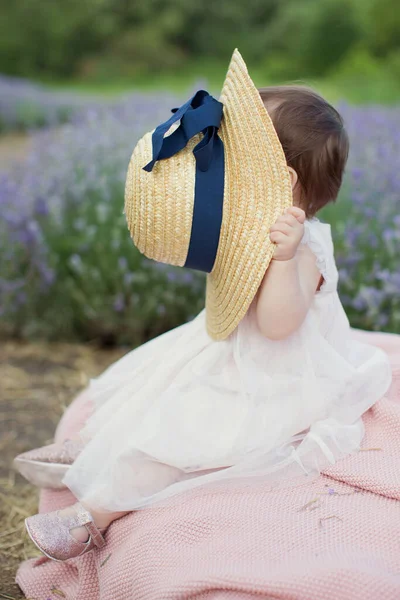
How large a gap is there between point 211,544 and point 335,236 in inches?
69.5

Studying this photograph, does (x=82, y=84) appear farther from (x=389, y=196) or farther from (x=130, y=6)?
(x=389, y=196)

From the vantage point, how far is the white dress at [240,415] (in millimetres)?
1750

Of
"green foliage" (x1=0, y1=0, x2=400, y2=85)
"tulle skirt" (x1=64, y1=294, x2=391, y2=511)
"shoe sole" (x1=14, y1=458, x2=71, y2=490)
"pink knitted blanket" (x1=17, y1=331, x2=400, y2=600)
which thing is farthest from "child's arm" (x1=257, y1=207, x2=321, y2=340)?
"green foliage" (x1=0, y1=0, x2=400, y2=85)

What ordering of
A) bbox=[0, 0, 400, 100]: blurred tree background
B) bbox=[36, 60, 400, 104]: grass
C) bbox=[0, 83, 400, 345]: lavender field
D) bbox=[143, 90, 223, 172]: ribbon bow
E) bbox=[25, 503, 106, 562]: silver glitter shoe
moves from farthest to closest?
bbox=[0, 0, 400, 100]: blurred tree background
bbox=[36, 60, 400, 104]: grass
bbox=[0, 83, 400, 345]: lavender field
bbox=[25, 503, 106, 562]: silver glitter shoe
bbox=[143, 90, 223, 172]: ribbon bow

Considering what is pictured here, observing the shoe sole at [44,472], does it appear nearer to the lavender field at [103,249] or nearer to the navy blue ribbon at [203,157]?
the navy blue ribbon at [203,157]

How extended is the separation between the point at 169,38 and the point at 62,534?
12.3 metres

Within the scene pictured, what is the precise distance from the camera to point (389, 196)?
120 inches

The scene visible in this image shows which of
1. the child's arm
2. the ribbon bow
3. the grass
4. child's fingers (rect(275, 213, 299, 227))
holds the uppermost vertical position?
the grass

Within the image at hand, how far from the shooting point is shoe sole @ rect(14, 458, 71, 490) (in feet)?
6.70

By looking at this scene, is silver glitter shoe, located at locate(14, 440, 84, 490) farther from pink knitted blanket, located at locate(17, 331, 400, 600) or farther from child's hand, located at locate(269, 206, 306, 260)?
child's hand, located at locate(269, 206, 306, 260)

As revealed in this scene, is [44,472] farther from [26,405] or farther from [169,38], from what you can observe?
[169,38]

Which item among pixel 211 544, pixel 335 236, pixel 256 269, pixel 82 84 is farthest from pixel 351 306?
pixel 82 84

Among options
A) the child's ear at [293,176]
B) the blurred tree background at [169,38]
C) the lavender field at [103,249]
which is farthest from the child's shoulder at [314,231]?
the blurred tree background at [169,38]

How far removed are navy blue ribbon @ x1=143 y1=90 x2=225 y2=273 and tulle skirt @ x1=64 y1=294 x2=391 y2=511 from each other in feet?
0.86
